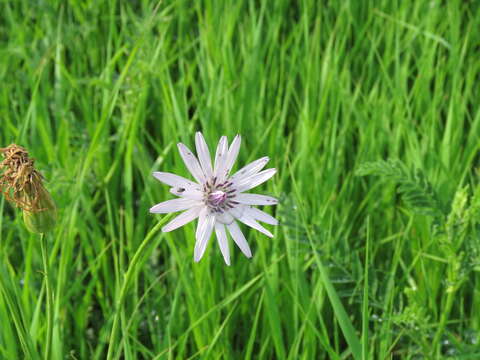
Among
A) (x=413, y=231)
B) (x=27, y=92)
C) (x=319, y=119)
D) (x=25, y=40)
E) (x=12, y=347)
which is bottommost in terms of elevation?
(x=12, y=347)

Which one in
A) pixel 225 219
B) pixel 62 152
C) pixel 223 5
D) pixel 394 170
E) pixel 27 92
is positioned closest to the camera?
pixel 225 219

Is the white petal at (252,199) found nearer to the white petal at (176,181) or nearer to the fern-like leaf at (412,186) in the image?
the white petal at (176,181)

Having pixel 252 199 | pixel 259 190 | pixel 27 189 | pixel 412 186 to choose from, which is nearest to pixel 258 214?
pixel 252 199

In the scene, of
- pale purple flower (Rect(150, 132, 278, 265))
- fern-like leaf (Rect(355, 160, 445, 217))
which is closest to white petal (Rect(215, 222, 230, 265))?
pale purple flower (Rect(150, 132, 278, 265))

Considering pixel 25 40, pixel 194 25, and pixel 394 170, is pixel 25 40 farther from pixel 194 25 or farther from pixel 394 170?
pixel 394 170

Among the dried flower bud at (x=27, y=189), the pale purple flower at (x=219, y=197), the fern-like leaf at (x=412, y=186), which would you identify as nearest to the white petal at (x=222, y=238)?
the pale purple flower at (x=219, y=197)

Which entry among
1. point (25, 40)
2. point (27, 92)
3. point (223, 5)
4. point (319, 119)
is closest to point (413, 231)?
point (319, 119)

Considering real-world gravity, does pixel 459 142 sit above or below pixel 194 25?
below
